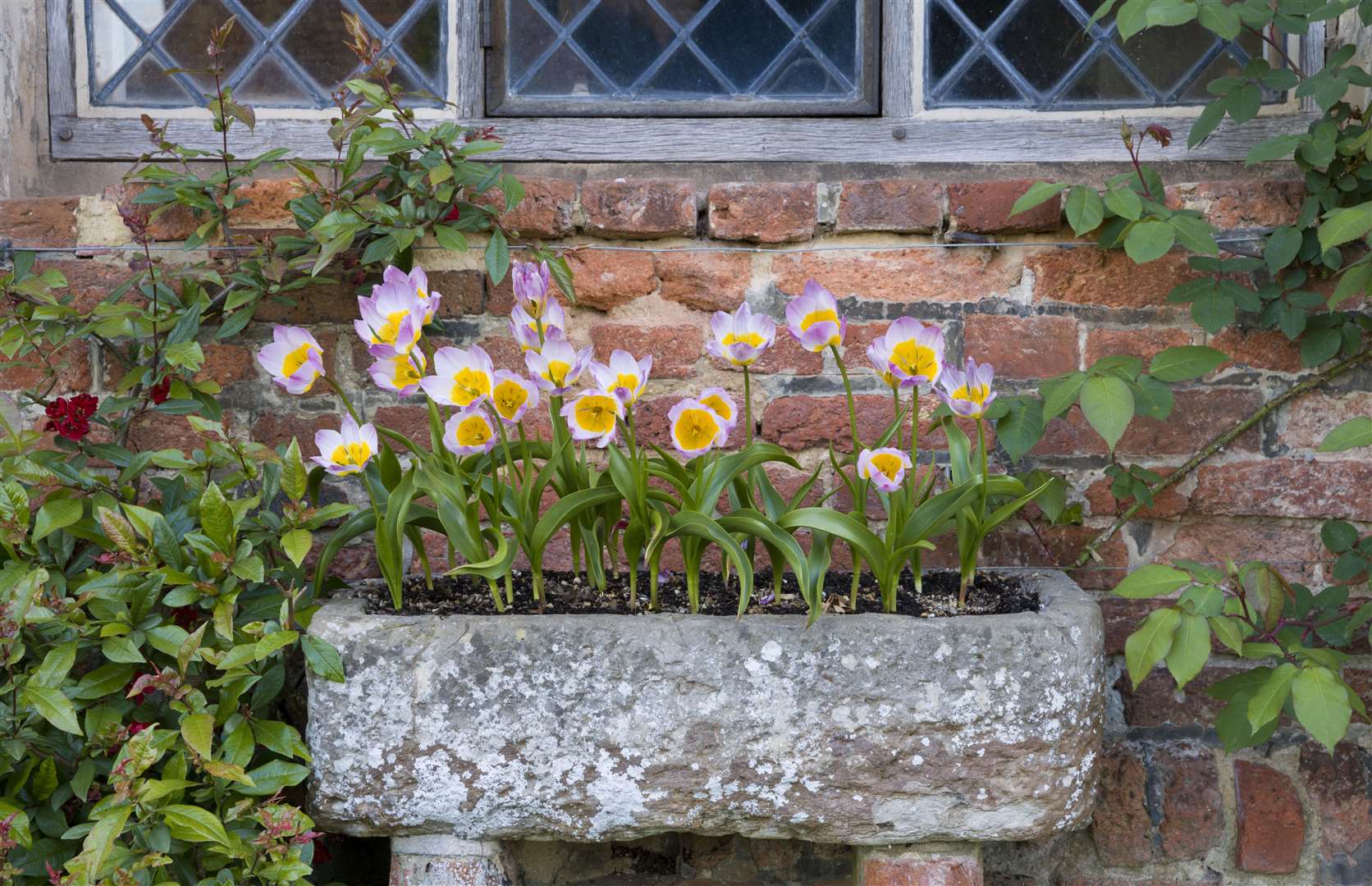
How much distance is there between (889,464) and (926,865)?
526 millimetres

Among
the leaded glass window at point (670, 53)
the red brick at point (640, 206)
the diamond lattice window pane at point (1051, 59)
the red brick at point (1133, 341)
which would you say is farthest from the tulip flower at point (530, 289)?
the red brick at point (1133, 341)

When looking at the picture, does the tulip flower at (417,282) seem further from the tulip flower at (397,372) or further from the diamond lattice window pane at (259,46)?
the diamond lattice window pane at (259,46)

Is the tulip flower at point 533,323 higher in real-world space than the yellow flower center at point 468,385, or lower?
higher

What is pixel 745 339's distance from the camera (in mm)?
1559

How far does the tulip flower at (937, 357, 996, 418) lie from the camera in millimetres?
1539

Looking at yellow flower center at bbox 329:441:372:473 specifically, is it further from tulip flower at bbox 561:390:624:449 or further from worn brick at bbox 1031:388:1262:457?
worn brick at bbox 1031:388:1262:457

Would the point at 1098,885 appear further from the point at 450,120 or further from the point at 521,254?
the point at 450,120

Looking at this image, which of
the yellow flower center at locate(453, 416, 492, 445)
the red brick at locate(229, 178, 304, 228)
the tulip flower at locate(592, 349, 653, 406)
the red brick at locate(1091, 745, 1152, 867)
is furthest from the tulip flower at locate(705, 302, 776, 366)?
the red brick at locate(1091, 745, 1152, 867)

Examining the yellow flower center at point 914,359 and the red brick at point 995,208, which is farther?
the red brick at point 995,208

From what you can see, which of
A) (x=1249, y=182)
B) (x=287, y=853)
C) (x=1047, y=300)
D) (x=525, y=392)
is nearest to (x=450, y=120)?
(x=525, y=392)

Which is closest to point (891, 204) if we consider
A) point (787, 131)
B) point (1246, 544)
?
point (787, 131)

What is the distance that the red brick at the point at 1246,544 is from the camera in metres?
1.91

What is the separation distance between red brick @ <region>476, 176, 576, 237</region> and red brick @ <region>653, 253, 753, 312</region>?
0.16 metres

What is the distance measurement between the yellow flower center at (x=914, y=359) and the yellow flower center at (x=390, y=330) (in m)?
0.63
